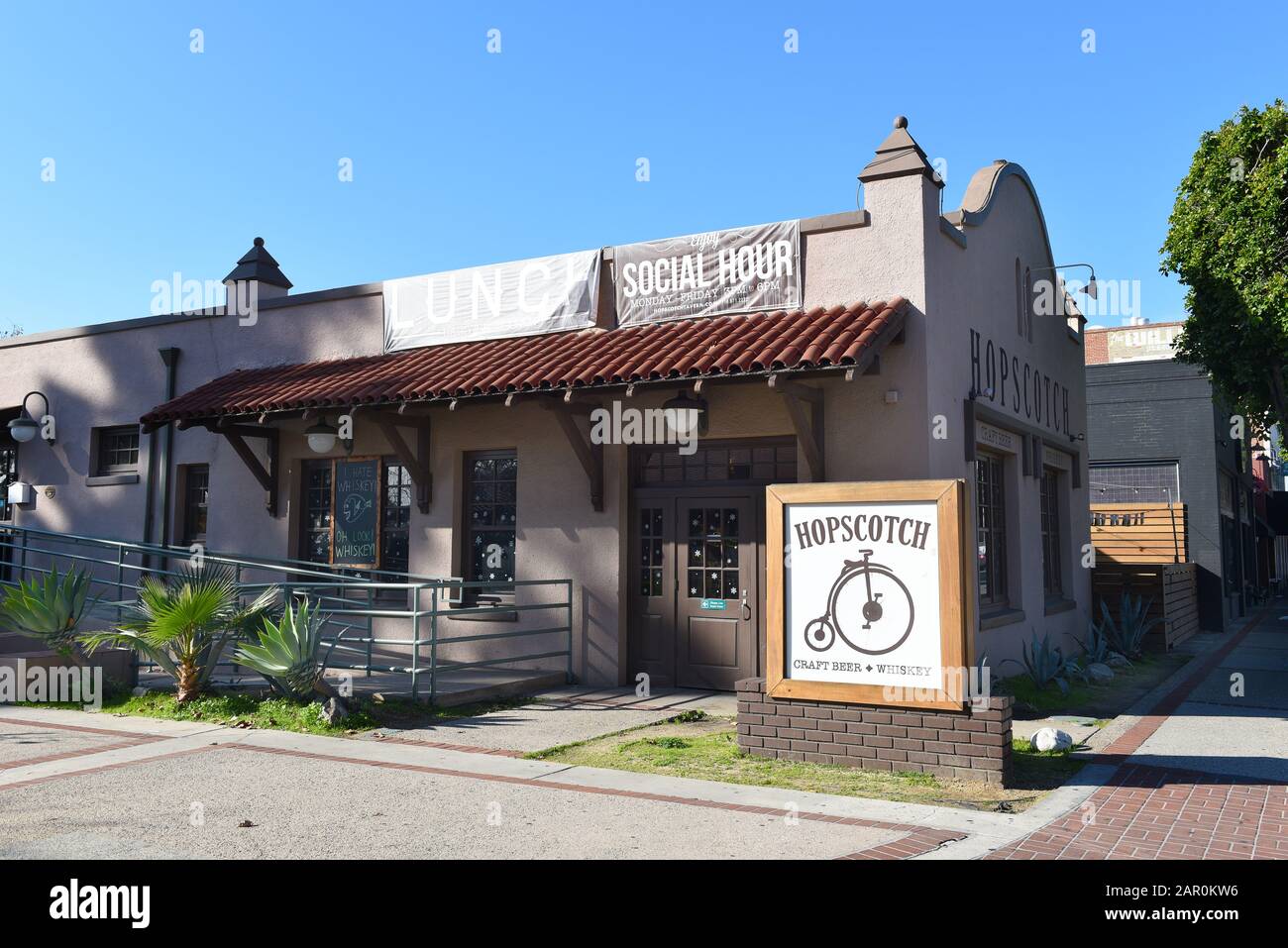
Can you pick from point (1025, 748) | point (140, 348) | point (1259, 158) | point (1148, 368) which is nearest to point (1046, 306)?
point (1259, 158)

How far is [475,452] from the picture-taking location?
12.7 metres

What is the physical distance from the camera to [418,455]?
12.7m

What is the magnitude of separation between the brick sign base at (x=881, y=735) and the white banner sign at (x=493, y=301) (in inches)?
228

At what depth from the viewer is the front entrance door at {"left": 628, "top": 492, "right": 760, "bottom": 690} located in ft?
36.0

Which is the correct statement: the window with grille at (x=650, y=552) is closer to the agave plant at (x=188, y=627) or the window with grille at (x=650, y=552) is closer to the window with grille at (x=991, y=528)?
the window with grille at (x=991, y=528)

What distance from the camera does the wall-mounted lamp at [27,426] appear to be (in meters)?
15.2

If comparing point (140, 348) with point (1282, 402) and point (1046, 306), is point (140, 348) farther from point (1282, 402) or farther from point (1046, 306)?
point (1282, 402)

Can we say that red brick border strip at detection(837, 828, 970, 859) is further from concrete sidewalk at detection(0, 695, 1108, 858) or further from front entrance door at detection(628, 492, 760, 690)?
front entrance door at detection(628, 492, 760, 690)

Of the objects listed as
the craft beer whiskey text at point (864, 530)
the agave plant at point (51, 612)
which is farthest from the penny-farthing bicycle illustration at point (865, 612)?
the agave plant at point (51, 612)

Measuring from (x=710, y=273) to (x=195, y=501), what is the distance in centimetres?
854

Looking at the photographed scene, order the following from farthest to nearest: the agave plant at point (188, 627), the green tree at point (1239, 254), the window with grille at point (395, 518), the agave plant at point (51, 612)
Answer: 1. the green tree at point (1239, 254)
2. the window with grille at point (395, 518)
3. the agave plant at point (51, 612)
4. the agave plant at point (188, 627)

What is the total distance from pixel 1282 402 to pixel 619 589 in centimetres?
1319

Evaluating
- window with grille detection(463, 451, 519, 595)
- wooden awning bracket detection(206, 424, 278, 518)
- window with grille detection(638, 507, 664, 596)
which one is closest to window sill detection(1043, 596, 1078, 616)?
window with grille detection(638, 507, 664, 596)

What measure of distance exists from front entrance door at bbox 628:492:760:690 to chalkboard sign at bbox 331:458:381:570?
146 inches
